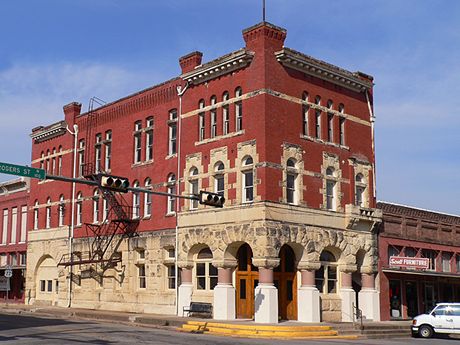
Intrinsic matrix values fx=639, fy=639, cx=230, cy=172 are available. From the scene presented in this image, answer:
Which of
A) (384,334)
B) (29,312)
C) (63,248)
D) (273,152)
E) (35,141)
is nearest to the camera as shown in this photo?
(384,334)

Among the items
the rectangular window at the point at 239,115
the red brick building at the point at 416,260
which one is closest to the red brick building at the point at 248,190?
the rectangular window at the point at 239,115

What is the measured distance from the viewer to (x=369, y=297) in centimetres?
3678

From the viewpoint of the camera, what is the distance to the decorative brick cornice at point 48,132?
4862 cm

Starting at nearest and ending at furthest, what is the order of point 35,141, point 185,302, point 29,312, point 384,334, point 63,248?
point 384,334
point 185,302
point 29,312
point 63,248
point 35,141

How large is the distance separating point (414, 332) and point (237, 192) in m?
11.1

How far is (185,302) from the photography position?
35531 millimetres

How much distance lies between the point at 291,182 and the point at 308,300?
618cm

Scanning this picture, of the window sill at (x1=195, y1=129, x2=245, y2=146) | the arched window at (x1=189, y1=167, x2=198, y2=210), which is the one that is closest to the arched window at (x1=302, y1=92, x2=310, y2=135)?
the window sill at (x1=195, y1=129, x2=245, y2=146)

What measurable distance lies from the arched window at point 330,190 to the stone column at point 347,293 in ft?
11.3

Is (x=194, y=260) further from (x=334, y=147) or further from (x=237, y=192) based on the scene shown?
(x=334, y=147)

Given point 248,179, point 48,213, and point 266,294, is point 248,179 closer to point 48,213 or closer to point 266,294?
point 266,294

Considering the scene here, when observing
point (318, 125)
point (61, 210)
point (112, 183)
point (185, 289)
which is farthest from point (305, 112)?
point (61, 210)

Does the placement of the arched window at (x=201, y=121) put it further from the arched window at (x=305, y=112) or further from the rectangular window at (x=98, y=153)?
the rectangular window at (x=98, y=153)

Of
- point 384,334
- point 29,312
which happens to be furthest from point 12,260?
point 384,334
